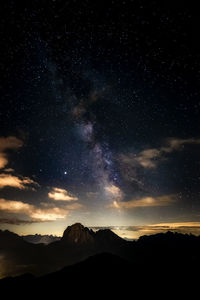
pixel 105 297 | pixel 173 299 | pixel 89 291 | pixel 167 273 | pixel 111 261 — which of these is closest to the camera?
pixel 173 299

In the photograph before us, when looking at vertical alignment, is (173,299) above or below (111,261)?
below

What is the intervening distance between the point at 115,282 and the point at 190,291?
112 ft

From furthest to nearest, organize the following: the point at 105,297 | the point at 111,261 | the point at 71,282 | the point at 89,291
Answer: the point at 111,261, the point at 71,282, the point at 89,291, the point at 105,297

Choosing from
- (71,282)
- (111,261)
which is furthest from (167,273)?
(71,282)

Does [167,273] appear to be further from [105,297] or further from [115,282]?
[105,297]

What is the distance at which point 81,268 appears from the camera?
354 feet

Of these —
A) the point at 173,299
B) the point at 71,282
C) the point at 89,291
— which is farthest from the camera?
the point at 71,282

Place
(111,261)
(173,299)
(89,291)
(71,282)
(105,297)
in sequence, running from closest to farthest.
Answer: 1. (173,299)
2. (105,297)
3. (89,291)
4. (71,282)
5. (111,261)

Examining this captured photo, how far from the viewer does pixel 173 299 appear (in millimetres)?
75188

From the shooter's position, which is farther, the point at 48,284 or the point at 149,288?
the point at 48,284

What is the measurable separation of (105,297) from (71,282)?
19849mm

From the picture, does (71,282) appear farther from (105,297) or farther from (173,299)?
(173,299)

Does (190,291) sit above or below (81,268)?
below

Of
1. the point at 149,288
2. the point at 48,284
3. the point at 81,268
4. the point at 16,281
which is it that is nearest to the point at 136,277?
the point at 149,288
